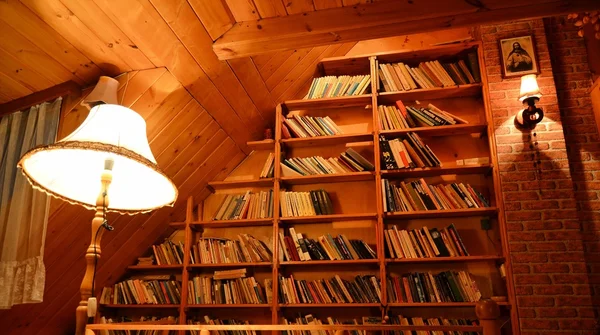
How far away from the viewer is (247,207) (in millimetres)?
3541

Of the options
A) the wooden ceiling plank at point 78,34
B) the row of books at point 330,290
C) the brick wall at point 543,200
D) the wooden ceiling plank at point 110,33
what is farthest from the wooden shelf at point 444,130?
the wooden ceiling plank at point 78,34

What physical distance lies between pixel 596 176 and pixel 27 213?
3531mm

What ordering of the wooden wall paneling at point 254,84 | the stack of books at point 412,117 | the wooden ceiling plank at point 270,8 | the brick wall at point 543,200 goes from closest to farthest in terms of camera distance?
1. the wooden ceiling plank at point 270,8
2. the brick wall at point 543,200
3. the wooden wall paneling at point 254,84
4. the stack of books at point 412,117

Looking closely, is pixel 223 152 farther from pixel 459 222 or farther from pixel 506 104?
pixel 506 104

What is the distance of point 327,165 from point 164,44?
162 centimetres

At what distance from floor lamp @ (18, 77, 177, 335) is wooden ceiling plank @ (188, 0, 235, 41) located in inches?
33.4

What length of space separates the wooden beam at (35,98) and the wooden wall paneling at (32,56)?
0.04 metres

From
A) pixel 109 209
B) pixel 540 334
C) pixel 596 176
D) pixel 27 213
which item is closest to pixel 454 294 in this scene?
pixel 540 334

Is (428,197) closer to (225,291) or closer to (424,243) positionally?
(424,243)

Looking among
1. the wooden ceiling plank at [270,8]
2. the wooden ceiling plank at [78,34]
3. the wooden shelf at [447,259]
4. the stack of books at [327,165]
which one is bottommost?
the wooden shelf at [447,259]

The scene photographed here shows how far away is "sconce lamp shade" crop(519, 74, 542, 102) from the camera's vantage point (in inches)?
119

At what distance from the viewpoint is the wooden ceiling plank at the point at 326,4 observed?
95.3 inches

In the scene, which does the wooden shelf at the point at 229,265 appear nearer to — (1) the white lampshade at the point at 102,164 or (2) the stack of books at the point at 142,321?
(2) the stack of books at the point at 142,321

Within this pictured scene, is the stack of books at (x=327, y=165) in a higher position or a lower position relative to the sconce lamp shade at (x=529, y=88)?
lower
